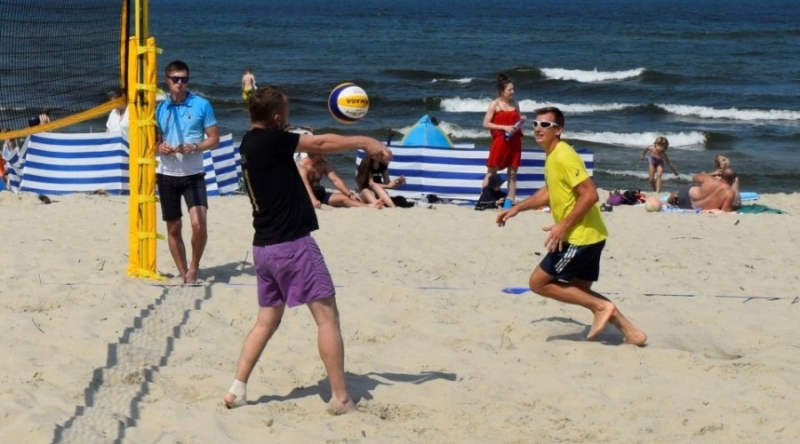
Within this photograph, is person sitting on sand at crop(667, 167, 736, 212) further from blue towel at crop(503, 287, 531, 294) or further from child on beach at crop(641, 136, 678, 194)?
blue towel at crop(503, 287, 531, 294)

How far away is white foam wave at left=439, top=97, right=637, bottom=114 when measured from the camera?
28.8m

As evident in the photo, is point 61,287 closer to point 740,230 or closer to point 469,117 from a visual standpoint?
point 740,230

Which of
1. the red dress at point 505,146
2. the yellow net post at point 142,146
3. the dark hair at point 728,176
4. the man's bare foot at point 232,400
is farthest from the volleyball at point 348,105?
the man's bare foot at point 232,400

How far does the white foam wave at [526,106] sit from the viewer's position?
28772mm

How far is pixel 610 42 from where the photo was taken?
5319 centimetres

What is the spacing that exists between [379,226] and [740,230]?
3419mm

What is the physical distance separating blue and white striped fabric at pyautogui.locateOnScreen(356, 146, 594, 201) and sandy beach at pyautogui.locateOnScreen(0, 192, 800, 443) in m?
3.71

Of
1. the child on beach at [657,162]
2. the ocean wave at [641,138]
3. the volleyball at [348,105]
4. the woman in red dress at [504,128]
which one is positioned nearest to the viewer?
the volleyball at [348,105]

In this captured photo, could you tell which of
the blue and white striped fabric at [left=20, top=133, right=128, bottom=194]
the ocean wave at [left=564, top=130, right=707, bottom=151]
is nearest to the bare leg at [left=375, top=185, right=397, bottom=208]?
the blue and white striped fabric at [left=20, top=133, right=128, bottom=194]

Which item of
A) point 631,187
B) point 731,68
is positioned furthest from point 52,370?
point 731,68

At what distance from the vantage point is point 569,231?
233 inches

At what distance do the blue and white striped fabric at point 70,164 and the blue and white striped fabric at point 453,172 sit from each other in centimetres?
231

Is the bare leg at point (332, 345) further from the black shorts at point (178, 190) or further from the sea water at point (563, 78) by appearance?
the sea water at point (563, 78)

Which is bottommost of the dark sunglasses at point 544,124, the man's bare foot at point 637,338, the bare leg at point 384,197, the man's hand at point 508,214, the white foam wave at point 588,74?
the white foam wave at point 588,74
